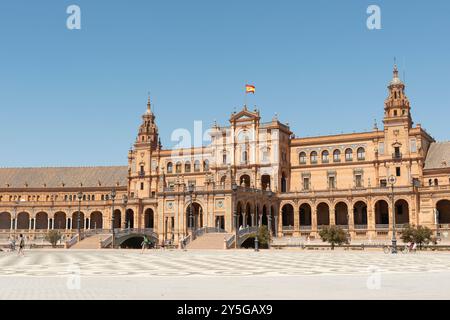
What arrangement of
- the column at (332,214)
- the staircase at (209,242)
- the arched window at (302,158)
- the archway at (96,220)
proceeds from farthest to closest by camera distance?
the archway at (96,220), the arched window at (302,158), the column at (332,214), the staircase at (209,242)

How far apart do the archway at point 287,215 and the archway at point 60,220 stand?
1796 inches

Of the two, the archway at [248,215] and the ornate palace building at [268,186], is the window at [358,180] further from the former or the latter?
the archway at [248,215]

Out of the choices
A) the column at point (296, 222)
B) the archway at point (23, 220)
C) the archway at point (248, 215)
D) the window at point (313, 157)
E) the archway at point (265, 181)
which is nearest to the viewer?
the archway at point (248, 215)

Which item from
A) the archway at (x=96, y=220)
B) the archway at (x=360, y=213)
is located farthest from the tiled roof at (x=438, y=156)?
the archway at (x=96, y=220)

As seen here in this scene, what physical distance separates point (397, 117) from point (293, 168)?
19506 mm

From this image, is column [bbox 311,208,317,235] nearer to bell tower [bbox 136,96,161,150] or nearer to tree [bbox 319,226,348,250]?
tree [bbox 319,226,348,250]

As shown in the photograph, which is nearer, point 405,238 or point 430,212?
point 405,238

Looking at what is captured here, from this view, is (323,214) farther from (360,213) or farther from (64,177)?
(64,177)

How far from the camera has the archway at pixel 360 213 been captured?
87.4 m

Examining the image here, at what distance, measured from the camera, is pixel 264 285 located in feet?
62.6

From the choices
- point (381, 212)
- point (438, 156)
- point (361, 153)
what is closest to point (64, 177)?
point (361, 153)

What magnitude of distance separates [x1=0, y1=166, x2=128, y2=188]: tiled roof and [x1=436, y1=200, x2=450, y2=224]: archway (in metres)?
59.4
